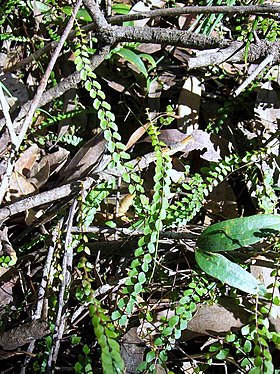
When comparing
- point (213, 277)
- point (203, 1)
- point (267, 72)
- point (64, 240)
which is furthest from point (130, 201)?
point (203, 1)

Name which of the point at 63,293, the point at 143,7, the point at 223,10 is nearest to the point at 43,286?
the point at 63,293

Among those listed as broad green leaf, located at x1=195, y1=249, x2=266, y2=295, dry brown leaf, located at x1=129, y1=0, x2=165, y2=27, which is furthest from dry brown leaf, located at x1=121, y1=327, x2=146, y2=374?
dry brown leaf, located at x1=129, y1=0, x2=165, y2=27

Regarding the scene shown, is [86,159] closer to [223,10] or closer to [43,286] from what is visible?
[43,286]

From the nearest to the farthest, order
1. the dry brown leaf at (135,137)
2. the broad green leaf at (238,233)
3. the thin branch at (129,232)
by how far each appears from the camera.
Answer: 1. the broad green leaf at (238,233)
2. the thin branch at (129,232)
3. the dry brown leaf at (135,137)

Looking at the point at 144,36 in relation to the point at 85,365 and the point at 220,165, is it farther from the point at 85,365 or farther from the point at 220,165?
the point at 85,365

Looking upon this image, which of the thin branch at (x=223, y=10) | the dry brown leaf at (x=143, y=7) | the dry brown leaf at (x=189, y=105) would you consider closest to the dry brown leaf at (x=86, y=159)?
the dry brown leaf at (x=189, y=105)

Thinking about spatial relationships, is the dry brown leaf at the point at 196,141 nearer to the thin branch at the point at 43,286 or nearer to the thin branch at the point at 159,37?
the thin branch at the point at 159,37

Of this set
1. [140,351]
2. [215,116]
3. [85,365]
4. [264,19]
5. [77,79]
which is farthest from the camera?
[215,116]

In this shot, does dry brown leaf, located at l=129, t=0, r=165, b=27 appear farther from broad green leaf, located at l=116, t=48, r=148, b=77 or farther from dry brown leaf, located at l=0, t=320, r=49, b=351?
dry brown leaf, located at l=0, t=320, r=49, b=351
